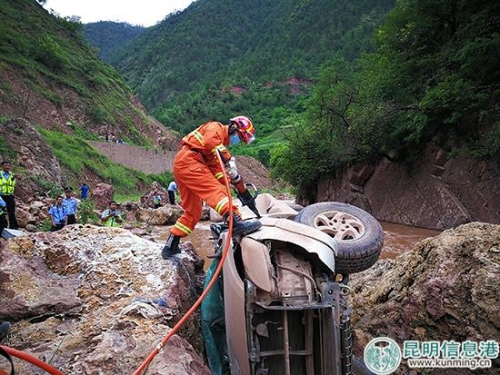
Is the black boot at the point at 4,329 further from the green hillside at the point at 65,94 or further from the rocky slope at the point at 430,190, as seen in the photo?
the green hillside at the point at 65,94

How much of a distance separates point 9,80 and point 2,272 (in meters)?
27.1

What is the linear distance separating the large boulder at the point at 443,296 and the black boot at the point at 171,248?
1.78 metres

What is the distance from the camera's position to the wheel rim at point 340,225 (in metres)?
3.40

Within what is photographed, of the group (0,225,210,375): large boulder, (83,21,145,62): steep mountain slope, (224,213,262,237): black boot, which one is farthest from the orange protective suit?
(83,21,145,62): steep mountain slope

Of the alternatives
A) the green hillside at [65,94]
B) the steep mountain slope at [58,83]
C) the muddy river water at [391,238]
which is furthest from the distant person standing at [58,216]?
the steep mountain slope at [58,83]

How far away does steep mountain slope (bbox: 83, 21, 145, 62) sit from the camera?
129 metres

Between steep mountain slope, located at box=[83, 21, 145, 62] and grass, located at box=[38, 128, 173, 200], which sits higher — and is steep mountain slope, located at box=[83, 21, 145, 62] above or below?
above

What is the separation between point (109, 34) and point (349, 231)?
15195cm

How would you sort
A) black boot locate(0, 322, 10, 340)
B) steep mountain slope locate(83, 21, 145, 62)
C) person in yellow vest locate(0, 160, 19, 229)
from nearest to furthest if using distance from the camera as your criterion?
black boot locate(0, 322, 10, 340) → person in yellow vest locate(0, 160, 19, 229) → steep mountain slope locate(83, 21, 145, 62)

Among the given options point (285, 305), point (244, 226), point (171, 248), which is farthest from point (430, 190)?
point (285, 305)

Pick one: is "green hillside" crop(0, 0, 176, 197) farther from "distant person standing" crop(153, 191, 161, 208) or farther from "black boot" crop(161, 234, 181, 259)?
"black boot" crop(161, 234, 181, 259)

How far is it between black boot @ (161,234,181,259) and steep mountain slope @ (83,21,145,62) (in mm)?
131641

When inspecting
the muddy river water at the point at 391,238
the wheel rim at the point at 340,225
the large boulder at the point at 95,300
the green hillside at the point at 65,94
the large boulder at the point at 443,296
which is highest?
the green hillside at the point at 65,94

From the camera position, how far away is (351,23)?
77.6 m
